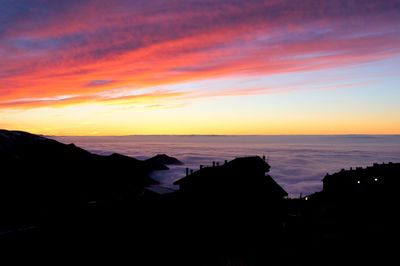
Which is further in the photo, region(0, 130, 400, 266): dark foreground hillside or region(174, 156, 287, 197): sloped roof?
region(174, 156, 287, 197): sloped roof

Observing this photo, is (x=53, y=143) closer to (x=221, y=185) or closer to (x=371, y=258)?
(x=221, y=185)

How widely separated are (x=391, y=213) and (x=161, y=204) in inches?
986

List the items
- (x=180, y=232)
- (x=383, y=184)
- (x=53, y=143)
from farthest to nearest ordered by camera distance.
Result: 1. (x=53, y=143)
2. (x=383, y=184)
3. (x=180, y=232)

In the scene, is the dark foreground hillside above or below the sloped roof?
below

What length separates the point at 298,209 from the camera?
45844mm

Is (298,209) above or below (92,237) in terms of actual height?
below

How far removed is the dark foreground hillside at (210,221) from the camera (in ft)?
59.3

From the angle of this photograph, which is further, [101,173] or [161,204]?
[101,173]

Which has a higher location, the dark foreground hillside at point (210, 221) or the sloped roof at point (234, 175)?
the sloped roof at point (234, 175)

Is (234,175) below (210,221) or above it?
above

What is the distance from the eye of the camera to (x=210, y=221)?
25.2 meters

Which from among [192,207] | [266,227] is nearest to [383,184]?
[266,227]

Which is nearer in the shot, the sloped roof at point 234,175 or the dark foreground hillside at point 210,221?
the dark foreground hillside at point 210,221

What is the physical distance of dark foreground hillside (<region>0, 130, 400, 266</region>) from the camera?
59.3 ft
